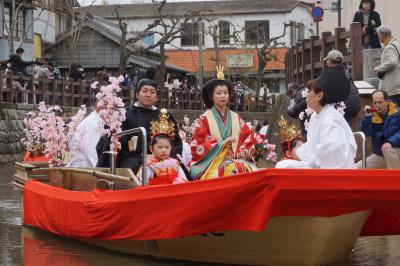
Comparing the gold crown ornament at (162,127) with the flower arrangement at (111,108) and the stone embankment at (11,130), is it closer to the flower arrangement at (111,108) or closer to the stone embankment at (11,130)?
the flower arrangement at (111,108)

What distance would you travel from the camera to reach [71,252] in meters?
9.08

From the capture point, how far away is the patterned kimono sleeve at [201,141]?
29.7 ft

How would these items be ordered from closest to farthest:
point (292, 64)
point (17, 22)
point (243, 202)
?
point (243, 202) → point (292, 64) → point (17, 22)

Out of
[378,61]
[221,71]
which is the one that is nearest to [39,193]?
[221,71]

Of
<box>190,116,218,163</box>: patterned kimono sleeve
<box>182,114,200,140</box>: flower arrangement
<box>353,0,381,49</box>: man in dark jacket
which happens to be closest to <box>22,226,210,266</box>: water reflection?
<box>190,116,218,163</box>: patterned kimono sleeve

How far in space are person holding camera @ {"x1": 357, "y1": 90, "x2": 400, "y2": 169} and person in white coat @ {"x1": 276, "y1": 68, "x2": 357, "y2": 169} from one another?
271 cm

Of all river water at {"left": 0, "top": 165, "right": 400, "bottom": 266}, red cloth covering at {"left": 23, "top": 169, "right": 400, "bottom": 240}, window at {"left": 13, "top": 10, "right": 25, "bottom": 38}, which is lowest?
river water at {"left": 0, "top": 165, "right": 400, "bottom": 266}

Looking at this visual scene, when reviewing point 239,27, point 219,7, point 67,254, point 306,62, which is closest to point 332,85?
point 67,254

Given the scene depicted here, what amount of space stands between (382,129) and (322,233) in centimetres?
404

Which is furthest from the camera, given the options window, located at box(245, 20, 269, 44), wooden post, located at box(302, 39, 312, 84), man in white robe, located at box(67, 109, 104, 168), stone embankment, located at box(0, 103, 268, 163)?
window, located at box(245, 20, 269, 44)

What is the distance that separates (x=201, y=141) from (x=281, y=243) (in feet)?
6.66

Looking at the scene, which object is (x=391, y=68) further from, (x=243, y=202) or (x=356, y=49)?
(x=243, y=202)

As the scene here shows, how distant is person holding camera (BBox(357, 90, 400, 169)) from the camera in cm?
1063

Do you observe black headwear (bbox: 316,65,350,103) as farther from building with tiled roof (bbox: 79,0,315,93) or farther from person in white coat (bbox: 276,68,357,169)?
building with tiled roof (bbox: 79,0,315,93)
